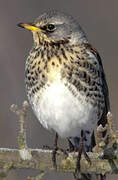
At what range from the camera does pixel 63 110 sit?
5.04 meters

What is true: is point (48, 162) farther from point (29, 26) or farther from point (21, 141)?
point (29, 26)

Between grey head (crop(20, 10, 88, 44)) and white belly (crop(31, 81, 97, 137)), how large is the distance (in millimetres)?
480

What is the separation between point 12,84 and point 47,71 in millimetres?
2191

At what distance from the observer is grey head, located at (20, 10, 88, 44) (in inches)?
198

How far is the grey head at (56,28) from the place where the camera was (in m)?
5.03

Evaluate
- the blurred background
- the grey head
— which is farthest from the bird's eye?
the blurred background

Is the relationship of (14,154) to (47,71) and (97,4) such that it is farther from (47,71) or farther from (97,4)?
(97,4)

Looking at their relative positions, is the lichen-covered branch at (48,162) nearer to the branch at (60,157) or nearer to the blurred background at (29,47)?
the branch at (60,157)

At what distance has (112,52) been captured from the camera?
773cm

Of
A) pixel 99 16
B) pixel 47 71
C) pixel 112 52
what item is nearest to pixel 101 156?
pixel 47 71

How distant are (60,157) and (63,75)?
75 centimetres

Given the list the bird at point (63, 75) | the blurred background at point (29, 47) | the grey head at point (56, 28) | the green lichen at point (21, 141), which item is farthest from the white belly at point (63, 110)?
the blurred background at point (29, 47)

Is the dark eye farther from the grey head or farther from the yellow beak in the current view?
the yellow beak

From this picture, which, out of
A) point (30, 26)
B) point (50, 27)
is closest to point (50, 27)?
point (50, 27)
